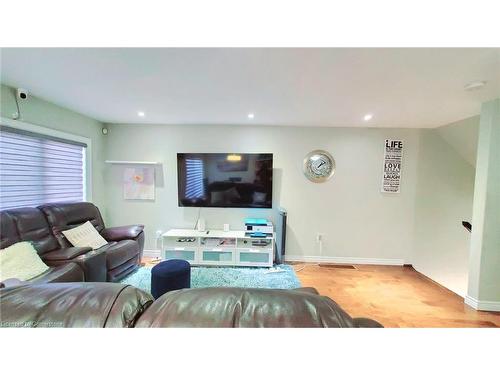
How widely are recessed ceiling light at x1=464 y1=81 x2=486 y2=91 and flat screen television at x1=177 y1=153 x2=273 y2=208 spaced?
2002mm

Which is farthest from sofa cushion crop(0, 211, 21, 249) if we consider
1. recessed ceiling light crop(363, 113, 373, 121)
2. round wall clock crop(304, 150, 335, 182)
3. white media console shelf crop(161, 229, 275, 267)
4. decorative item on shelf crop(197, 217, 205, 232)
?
recessed ceiling light crop(363, 113, 373, 121)

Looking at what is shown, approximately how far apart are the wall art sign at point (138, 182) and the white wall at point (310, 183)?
115mm

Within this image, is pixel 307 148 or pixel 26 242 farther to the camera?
pixel 307 148

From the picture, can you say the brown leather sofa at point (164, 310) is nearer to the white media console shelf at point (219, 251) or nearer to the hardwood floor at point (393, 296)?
the hardwood floor at point (393, 296)

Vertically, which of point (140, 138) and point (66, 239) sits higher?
point (140, 138)

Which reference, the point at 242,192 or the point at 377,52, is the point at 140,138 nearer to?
the point at 242,192

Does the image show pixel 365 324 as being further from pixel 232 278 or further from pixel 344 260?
pixel 344 260

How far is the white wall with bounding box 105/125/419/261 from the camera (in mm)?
2973

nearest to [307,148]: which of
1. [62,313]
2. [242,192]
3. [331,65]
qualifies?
[242,192]

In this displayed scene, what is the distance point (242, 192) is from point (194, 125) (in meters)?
1.33

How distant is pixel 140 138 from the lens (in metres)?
3.05

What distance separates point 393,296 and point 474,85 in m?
2.17

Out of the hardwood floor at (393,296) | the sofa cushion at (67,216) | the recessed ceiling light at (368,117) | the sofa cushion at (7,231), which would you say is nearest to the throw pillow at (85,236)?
the sofa cushion at (67,216)
